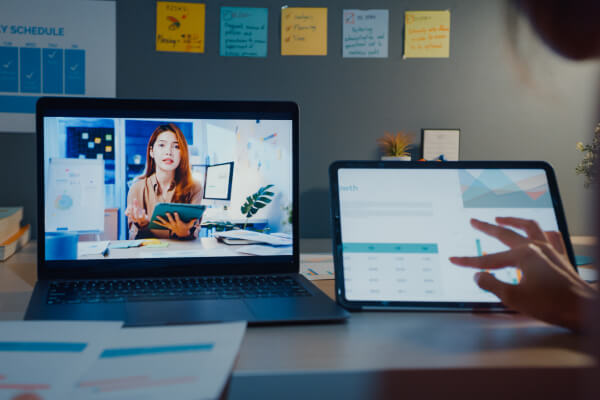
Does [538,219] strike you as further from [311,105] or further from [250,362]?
[311,105]

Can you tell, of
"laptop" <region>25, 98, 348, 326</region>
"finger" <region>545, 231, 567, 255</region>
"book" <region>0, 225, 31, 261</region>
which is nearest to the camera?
"finger" <region>545, 231, 567, 255</region>

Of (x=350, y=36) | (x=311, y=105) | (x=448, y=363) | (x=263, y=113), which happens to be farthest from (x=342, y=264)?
(x=350, y=36)

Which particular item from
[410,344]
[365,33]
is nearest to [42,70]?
[365,33]

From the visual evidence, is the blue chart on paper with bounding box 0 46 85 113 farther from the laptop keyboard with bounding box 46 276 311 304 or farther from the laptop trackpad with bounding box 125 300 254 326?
the laptop trackpad with bounding box 125 300 254 326

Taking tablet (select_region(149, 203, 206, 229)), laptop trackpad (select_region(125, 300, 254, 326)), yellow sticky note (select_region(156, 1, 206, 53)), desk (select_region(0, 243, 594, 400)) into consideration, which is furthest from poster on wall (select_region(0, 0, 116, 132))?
desk (select_region(0, 243, 594, 400))

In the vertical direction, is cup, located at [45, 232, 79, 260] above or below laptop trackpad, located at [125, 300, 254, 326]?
above

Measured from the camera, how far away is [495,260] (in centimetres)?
52

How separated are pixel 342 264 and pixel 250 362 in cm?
22

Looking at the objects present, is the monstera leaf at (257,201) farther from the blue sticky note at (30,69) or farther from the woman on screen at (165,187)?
the blue sticky note at (30,69)

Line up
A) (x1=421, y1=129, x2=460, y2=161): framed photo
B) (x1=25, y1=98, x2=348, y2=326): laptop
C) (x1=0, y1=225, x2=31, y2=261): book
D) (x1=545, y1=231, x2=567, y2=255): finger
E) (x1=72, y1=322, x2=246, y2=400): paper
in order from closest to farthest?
(x1=72, y1=322, x2=246, y2=400): paper → (x1=545, y1=231, x2=567, y2=255): finger → (x1=25, y1=98, x2=348, y2=326): laptop → (x1=0, y1=225, x2=31, y2=261): book → (x1=421, y1=129, x2=460, y2=161): framed photo

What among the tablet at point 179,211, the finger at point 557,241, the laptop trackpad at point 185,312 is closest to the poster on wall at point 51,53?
the tablet at point 179,211

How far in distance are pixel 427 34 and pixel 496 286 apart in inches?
34.7

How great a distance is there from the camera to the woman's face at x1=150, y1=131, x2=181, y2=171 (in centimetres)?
70

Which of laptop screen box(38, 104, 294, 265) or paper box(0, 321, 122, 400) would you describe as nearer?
paper box(0, 321, 122, 400)
